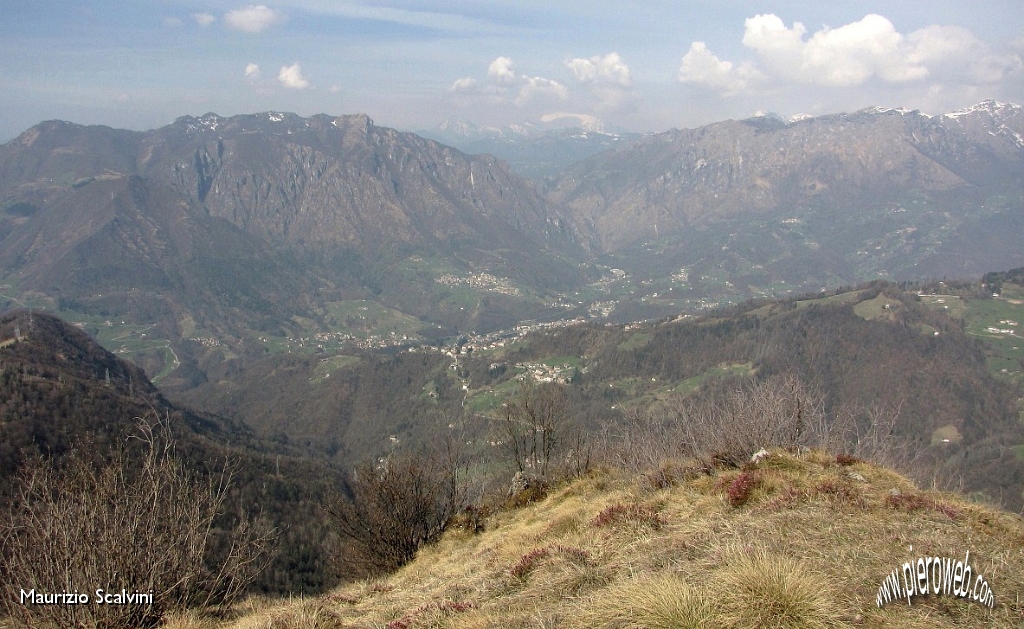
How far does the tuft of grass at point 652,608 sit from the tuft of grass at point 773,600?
0.97 ft

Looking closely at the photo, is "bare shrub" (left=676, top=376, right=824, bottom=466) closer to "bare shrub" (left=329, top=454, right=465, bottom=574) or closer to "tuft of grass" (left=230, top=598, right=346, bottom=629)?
"bare shrub" (left=329, top=454, right=465, bottom=574)

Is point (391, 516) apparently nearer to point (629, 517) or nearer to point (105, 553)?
point (629, 517)

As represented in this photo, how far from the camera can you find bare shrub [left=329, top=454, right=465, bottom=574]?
25.1 m

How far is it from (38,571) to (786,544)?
1412cm

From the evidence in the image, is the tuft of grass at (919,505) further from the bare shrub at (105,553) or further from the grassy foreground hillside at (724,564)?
the bare shrub at (105,553)

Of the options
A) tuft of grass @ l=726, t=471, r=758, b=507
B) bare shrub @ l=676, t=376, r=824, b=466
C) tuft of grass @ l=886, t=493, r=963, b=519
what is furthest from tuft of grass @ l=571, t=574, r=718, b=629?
bare shrub @ l=676, t=376, r=824, b=466

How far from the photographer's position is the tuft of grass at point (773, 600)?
262 inches

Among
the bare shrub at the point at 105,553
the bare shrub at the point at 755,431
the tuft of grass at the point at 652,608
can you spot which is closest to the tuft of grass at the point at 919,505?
the bare shrub at the point at 755,431

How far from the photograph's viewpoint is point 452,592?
39.1 ft

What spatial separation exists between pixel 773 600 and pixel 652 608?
5.01ft

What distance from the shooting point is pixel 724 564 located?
9039 mm

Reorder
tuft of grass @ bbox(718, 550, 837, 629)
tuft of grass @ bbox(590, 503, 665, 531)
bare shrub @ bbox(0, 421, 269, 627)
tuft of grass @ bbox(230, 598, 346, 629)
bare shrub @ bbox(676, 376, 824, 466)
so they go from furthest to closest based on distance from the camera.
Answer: bare shrub @ bbox(676, 376, 824, 466) → tuft of grass @ bbox(590, 503, 665, 531) → tuft of grass @ bbox(230, 598, 346, 629) → bare shrub @ bbox(0, 421, 269, 627) → tuft of grass @ bbox(718, 550, 837, 629)

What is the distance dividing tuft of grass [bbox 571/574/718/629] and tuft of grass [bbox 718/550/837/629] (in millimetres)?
297

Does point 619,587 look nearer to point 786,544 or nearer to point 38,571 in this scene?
point 786,544
